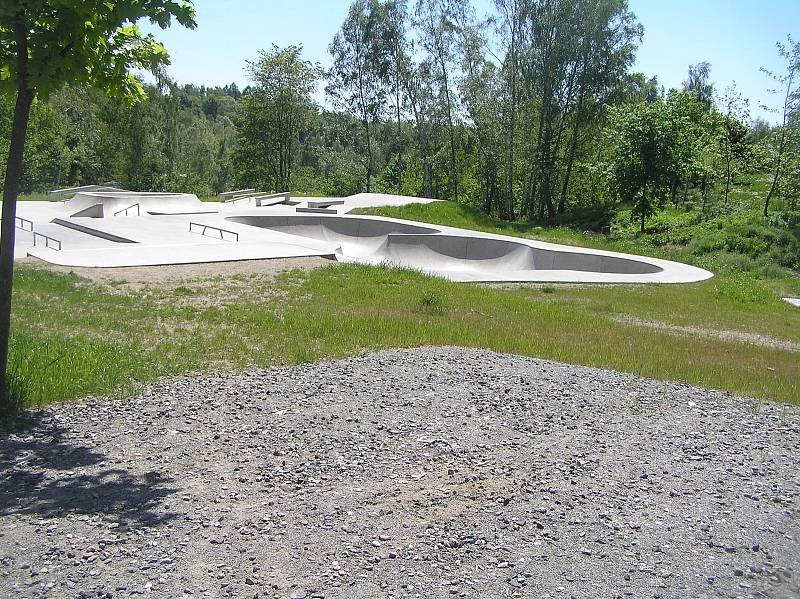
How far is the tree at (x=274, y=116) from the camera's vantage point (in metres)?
46.9

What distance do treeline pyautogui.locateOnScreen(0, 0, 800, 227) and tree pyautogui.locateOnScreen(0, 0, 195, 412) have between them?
80.6ft

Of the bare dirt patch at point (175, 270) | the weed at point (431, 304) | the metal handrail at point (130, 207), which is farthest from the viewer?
the metal handrail at point (130, 207)

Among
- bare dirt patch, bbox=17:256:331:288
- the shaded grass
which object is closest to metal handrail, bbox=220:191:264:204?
bare dirt patch, bbox=17:256:331:288

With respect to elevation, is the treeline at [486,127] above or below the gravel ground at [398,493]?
above

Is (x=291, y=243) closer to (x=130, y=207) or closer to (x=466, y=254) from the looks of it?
(x=466, y=254)

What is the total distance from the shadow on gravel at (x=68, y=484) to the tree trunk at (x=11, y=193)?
0.75 m

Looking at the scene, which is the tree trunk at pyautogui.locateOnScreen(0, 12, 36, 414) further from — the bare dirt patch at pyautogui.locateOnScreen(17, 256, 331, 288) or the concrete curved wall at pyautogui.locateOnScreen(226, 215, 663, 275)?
the concrete curved wall at pyautogui.locateOnScreen(226, 215, 663, 275)

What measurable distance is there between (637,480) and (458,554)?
1.76 meters

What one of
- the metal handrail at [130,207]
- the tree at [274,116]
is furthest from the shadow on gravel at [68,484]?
the tree at [274,116]

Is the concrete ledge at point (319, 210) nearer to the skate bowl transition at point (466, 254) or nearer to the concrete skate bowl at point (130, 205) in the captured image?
the skate bowl transition at point (466, 254)

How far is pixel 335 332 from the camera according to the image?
31.7ft

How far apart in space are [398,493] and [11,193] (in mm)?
3953

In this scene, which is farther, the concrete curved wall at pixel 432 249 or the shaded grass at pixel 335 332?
the concrete curved wall at pixel 432 249

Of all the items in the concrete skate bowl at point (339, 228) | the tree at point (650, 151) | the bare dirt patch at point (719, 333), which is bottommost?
the bare dirt patch at point (719, 333)
